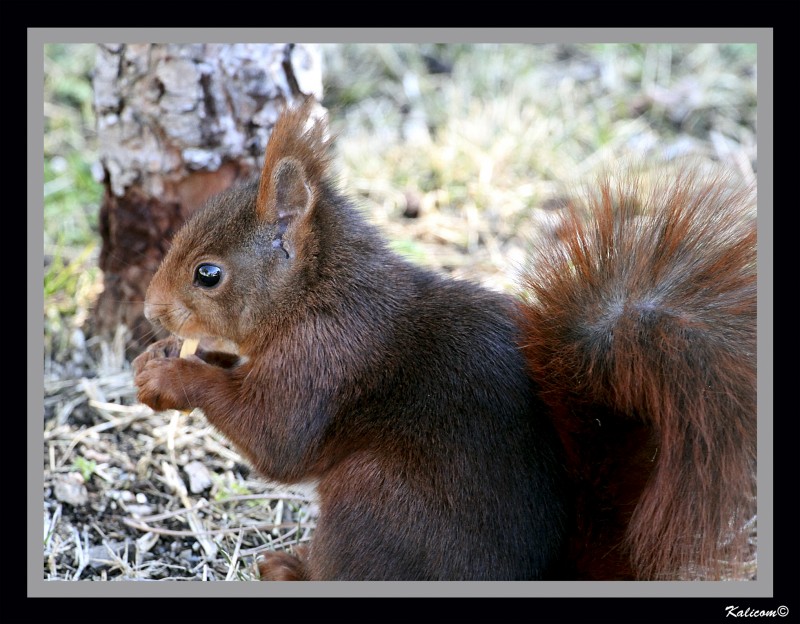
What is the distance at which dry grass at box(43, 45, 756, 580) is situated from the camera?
9.13 feet

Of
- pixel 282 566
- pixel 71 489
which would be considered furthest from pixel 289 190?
pixel 71 489

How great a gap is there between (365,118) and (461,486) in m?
3.03

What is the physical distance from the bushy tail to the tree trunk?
1251 millimetres

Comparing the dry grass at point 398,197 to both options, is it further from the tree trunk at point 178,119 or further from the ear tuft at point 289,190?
the tree trunk at point 178,119

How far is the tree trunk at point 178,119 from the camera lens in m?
3.06

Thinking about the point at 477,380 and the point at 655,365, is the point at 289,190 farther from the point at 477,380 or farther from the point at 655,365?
the point at 655,365

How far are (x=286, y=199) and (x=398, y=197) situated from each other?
1.85 meters

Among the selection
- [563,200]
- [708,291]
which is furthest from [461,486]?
[563,200]

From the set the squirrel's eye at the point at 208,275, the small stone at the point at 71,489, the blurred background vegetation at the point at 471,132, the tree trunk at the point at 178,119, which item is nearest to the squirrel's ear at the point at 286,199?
the squirrel's eye at the point at 208,275

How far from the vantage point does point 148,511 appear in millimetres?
2842

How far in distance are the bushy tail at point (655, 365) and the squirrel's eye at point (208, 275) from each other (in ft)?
2.65

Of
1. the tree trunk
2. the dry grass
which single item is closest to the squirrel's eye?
the dry grass

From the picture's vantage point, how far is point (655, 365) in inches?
78.7

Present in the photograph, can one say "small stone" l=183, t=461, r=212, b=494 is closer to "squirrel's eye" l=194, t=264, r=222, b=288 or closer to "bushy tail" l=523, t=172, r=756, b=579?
"squirrel's eye" l=194, t=264, r=222, b=288
